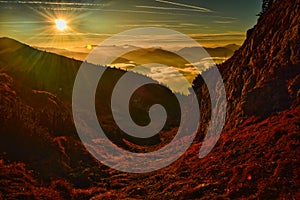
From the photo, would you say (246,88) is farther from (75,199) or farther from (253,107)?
(75,199)

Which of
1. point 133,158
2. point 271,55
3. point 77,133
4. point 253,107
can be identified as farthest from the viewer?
point 77,133

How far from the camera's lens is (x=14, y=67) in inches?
3093

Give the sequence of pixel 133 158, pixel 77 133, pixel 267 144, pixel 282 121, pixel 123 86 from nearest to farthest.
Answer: pixel 267 144 → pixel 282 121 → pixel 133 158 → pixel 77 133 → pixel 123 86

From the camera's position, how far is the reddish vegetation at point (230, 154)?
56.7ft

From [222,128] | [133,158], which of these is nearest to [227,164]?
Result: [222,128]

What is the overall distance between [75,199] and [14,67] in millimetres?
66291

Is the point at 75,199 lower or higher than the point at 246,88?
lower

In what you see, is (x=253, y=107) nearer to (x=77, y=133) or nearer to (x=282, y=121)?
(x=282, y=121)

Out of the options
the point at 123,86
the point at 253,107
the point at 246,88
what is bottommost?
the point at 253,107

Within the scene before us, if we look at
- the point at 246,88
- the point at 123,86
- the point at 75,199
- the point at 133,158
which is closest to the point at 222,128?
the point at 246,88

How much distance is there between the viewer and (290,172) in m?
15.7

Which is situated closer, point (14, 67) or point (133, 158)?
point (133, 158)

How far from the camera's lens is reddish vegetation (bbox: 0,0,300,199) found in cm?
1729

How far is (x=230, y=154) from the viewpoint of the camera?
21703 millimetres
